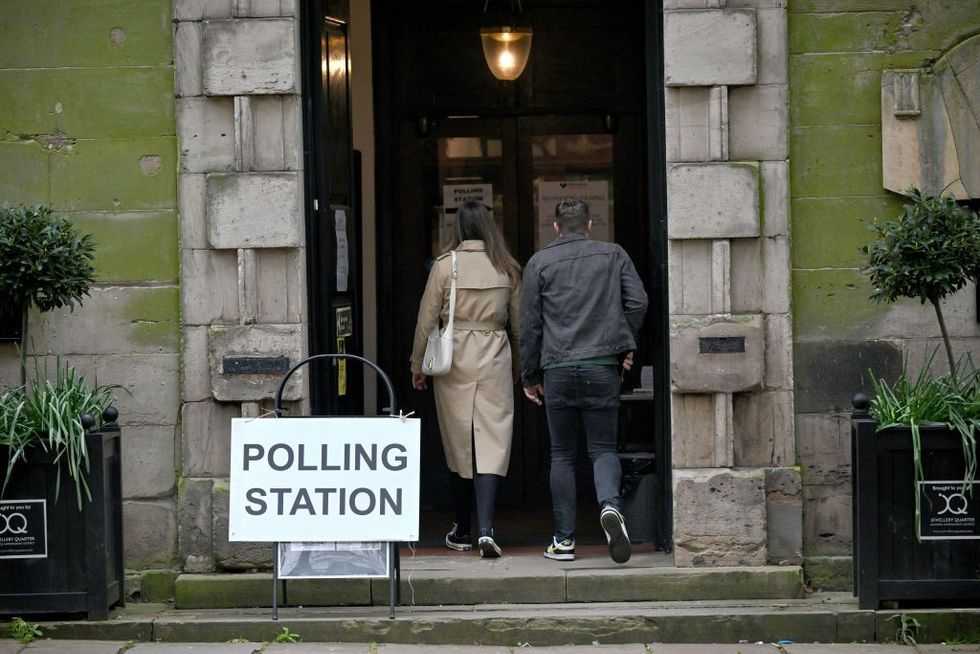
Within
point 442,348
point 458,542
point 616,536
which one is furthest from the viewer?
point 458,542

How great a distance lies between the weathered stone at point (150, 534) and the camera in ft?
26.0

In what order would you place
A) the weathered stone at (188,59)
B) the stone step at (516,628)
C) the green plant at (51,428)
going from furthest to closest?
the weathered stone at (188,59) → the stone step at (516,628) → the green plant at (51,428)

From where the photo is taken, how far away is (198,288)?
781cm

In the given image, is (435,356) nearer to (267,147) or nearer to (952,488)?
(267,147)

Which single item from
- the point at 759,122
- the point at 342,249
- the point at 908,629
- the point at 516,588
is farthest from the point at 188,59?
the point at 908,629

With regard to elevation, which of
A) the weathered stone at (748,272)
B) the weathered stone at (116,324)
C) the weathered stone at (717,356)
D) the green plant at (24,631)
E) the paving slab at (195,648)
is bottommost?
the paving slab at (195,648)

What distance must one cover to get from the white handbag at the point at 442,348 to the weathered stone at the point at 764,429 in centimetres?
173

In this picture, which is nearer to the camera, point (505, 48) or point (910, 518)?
point (910, 518)

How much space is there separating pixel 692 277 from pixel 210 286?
267 cm

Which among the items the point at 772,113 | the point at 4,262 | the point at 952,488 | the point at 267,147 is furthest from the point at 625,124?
the point at 4,262

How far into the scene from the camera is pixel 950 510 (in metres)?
6.86

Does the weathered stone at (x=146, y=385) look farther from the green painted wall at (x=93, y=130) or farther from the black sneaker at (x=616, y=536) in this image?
the black sneaker at (x=616, y=536)


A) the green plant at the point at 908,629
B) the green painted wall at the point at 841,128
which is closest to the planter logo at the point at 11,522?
the green painted wall at the point at 841,128

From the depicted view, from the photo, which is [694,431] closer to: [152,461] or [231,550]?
[231,550]
